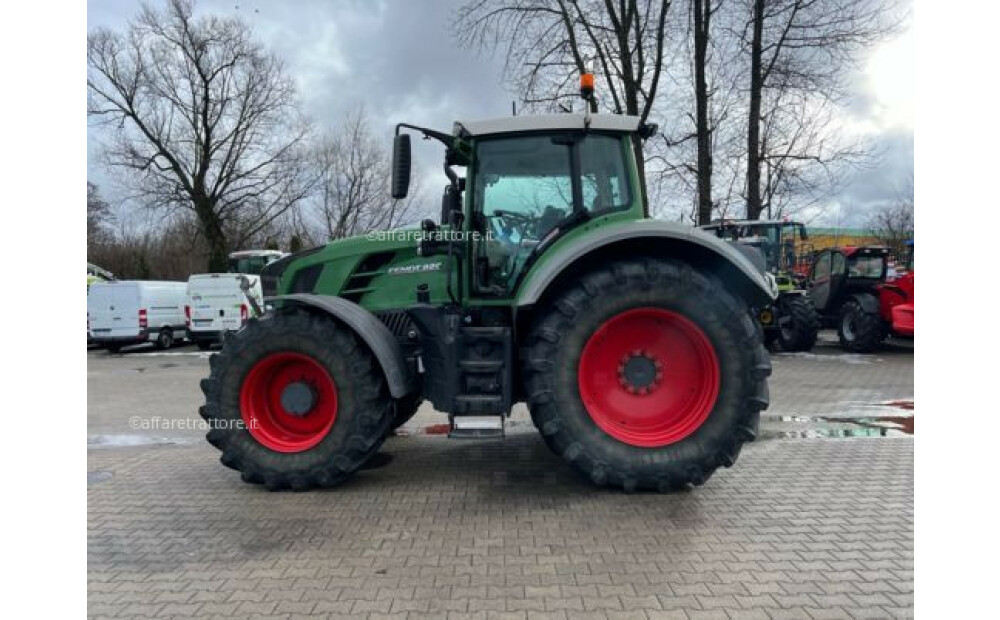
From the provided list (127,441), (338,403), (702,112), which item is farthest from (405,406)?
(702,112)

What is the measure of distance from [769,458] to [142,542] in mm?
4630

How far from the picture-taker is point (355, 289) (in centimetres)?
520

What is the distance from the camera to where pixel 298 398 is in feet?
14.7

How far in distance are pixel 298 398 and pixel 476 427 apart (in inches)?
Result: 52.3

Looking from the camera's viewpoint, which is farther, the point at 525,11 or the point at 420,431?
the point at 525,11

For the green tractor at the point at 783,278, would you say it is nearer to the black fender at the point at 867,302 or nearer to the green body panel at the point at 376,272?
the black fender at the point at 867,302

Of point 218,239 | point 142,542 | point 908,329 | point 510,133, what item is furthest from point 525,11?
point 218,239

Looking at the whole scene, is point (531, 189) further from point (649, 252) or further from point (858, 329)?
point (858, 329)

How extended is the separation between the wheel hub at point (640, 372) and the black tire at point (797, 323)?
30.6 feet

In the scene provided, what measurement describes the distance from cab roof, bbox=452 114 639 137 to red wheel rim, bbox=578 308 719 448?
1.42 m

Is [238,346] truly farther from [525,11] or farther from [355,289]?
[525,11]

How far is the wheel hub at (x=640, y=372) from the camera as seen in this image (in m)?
4.36

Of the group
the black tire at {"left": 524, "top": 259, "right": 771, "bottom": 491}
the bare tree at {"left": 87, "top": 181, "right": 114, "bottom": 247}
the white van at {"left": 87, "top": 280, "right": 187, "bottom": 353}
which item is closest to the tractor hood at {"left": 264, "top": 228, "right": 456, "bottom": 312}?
the black tire at {"left": 524, "top": 259, "right": 771, "bottom": 491}

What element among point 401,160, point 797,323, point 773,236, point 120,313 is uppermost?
point 773,236
